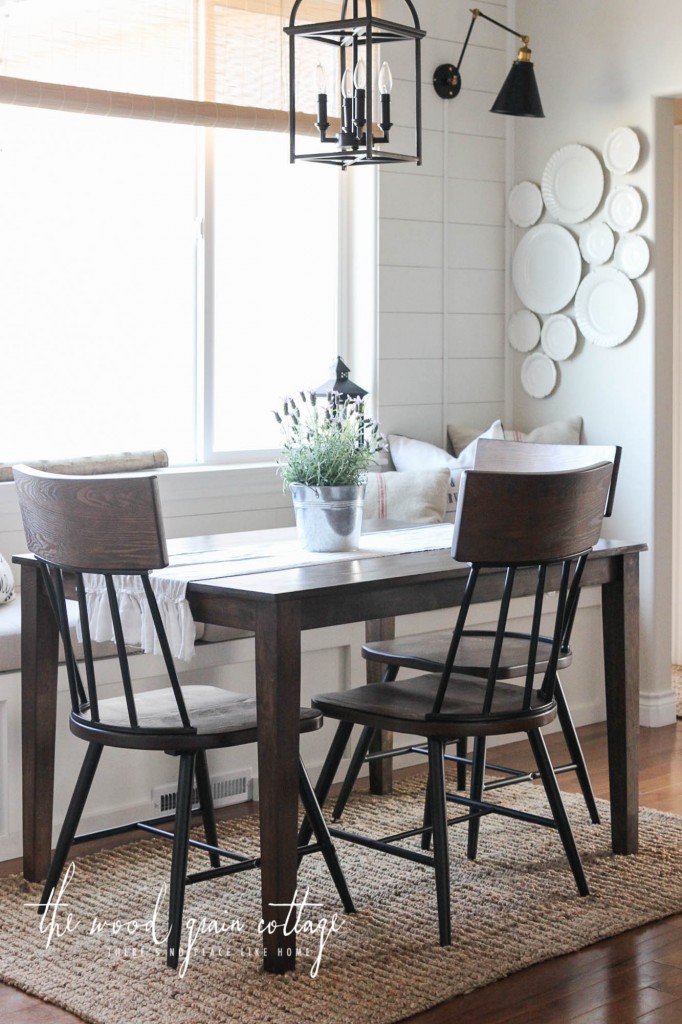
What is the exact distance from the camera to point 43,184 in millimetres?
4086

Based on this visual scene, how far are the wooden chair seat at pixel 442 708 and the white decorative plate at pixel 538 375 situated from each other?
2.25 m

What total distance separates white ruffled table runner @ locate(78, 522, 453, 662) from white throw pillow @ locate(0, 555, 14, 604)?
0.70 meters

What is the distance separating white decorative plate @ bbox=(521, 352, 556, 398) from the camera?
16.5 feet

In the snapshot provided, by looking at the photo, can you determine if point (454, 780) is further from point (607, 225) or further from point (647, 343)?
point (607, 225)

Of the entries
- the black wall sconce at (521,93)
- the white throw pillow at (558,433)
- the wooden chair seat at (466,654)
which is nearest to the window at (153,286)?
the black wall sconce at (521,93)

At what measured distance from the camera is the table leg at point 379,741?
3.78 metres

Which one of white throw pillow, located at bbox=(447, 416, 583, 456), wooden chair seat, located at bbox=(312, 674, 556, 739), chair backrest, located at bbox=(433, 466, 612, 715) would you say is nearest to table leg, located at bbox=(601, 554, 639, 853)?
wooden chair seat, located at bbox=(312, 674, 556, 739)

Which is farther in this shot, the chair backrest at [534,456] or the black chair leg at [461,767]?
the black chair leg at [461,767]

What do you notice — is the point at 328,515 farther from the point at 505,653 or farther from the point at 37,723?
the point at 37,723

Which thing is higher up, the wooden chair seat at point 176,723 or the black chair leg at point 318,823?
the wooden chair seat at point 176,723

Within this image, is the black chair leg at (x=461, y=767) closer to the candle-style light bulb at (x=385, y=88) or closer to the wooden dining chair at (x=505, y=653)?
the wooden dining chair at (x=505, y=653)

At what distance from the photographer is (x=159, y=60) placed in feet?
13.9

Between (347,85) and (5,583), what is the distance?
1.68m

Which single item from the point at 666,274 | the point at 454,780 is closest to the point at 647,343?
the point at 666,274
